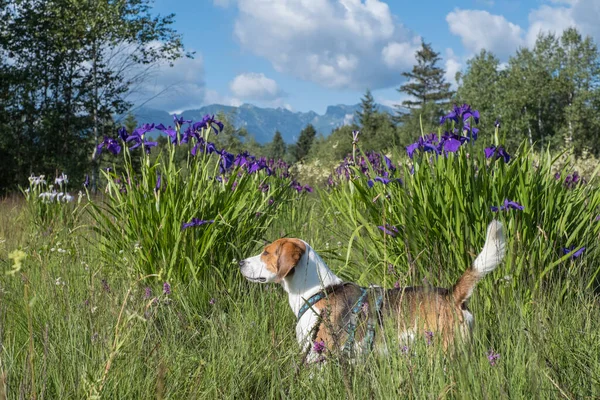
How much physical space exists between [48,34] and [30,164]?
18.3ft

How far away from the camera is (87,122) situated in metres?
25.0

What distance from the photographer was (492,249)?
2.72 meters

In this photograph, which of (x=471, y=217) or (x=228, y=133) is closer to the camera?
(x=471, y=217)

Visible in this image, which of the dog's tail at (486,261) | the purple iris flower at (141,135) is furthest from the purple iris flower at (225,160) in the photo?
the dog's tail at (486,261)

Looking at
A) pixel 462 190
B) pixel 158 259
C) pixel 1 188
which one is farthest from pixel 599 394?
pixel 1 188

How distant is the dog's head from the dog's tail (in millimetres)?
1053

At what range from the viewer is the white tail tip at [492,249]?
255 cm

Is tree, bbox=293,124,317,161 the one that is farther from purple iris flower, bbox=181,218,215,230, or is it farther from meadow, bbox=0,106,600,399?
purple iris flower, bbox=181,218,215,230

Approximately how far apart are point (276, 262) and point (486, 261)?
1409mm

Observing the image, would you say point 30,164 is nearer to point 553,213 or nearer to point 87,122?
point 87,122

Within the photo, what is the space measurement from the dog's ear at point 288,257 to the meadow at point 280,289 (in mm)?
252

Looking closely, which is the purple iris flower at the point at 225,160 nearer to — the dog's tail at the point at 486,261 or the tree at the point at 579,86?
the dog's tail at the point at 486,261

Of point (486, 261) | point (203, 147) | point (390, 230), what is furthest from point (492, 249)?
point (203, 147)

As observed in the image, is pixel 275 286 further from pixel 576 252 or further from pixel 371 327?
pixel 576 252
